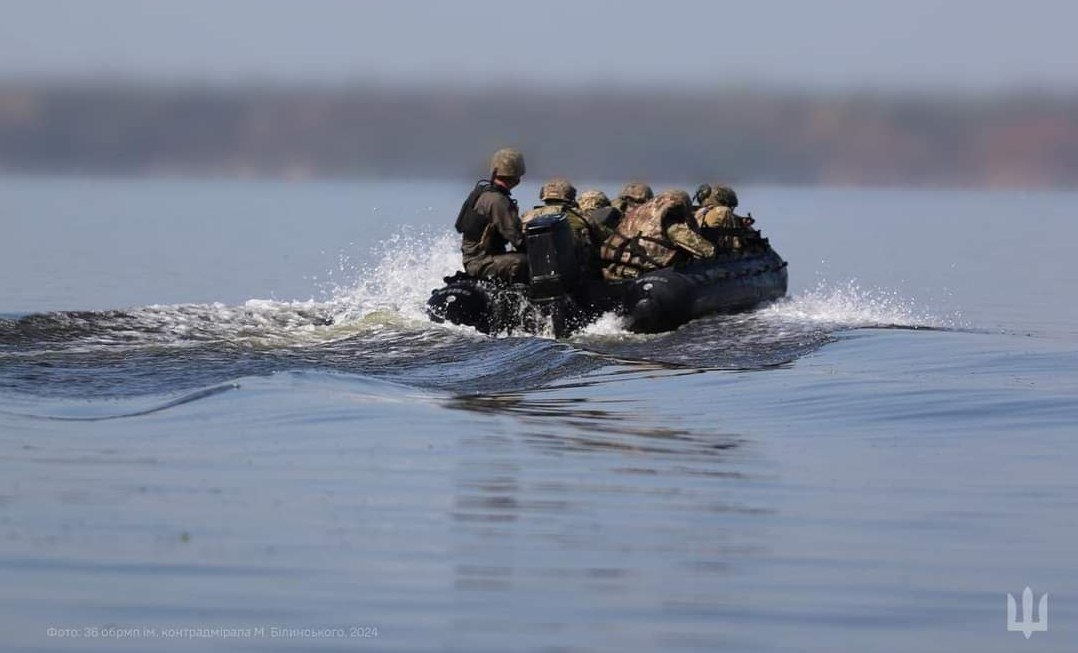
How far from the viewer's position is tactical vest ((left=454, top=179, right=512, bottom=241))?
19.1 metres

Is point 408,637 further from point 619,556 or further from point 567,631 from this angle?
point 619,556

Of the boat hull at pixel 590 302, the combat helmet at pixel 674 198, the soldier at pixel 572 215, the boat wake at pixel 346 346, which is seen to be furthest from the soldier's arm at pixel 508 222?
the combat helmet at pixel 674 198

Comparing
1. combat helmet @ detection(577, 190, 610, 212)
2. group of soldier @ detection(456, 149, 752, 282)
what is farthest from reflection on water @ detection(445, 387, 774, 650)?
combat helmet @ detection(577, 190, 610, 212)

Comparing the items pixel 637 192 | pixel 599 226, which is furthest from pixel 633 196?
pixel 599 226

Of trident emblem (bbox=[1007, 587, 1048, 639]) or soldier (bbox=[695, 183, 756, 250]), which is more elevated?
soldier (bbox=[695, 183, 756, 250])

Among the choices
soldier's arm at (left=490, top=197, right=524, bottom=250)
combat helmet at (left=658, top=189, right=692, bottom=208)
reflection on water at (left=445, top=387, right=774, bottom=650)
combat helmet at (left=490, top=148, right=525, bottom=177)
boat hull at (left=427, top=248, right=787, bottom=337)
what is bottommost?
reflection on water at (left=445, top=387, right=774, bottom=650)

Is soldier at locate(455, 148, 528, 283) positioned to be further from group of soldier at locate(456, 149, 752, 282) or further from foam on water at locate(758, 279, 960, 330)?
foam on water at locate(758, 279, 960, 330)

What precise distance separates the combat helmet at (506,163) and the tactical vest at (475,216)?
0.15 meters

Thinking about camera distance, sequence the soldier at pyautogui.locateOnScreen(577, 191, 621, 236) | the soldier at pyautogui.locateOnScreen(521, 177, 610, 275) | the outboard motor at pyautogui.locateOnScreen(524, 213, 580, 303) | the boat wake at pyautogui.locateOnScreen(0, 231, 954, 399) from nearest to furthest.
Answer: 1. the boat wake at pyautogui.locateOnScreen(0, 231, 954, 399)
2. the outboard motor at pyautogui.locateOnScreen(524, 213, 580, 303)
3. the soldier at pyautogui.locateOnScreen(521, 177, 610, 275)
4. the soldier at pyautogui.locateOnScreen(577, 191, 621, 236)

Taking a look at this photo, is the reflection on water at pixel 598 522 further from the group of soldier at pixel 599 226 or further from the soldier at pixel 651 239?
the soldier at pixel 651 239

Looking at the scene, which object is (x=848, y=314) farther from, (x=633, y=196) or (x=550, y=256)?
(x=550, y=256)

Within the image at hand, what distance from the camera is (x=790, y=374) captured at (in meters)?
16.0

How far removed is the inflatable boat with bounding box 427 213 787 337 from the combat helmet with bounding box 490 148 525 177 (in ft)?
2.34

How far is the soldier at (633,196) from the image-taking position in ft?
71.8
